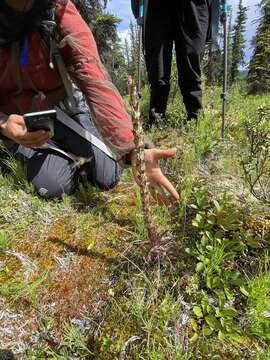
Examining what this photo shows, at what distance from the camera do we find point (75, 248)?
6.54ft

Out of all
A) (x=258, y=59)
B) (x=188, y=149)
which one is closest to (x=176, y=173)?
(x=188, y=149)

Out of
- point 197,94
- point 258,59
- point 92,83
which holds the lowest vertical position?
point 258,59

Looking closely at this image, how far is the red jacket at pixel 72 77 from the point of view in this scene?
220 centimetres

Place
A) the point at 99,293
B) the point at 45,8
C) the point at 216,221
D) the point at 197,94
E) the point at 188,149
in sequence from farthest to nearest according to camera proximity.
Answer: the point at 197,94 < the point at 188,149 < the point at 45,8 < the point at 216,221 < the point at 99,293

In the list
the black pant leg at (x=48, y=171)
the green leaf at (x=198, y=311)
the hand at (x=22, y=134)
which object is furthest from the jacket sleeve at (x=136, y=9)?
the green leaf at (x=198, y=311)

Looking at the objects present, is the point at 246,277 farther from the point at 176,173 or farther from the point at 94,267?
the point at 176,173

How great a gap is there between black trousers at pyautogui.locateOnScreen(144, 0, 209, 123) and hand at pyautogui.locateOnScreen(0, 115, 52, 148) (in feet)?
6.31

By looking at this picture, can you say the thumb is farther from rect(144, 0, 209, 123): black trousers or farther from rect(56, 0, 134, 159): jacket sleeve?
rect(144, 0, 209, 123): black trousers

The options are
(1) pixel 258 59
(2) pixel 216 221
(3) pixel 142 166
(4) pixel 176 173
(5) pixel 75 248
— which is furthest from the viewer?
(1) pixel 258 59

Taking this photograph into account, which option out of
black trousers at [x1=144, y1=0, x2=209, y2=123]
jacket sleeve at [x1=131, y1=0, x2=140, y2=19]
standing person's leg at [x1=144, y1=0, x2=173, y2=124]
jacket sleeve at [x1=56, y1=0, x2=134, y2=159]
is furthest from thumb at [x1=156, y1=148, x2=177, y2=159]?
jacket sleeve at [x1=131, y1=0, x2=140, y2=19]

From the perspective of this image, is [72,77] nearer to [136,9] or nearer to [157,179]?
[157,179]

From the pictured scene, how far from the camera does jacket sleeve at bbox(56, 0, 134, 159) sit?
2211 millimetres

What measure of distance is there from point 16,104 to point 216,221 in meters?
1.90

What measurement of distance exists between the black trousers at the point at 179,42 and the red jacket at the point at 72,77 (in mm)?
1417
